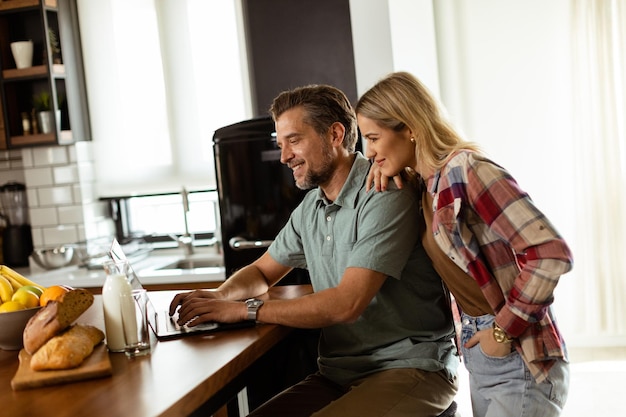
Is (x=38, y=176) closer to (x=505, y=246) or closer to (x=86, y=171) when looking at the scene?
(x=86, y=171)

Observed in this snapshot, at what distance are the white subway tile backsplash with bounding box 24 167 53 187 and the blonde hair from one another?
118 inches

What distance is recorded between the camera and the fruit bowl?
192 cm

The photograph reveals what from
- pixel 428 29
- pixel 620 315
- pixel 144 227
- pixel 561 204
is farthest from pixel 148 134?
pixel 620 315

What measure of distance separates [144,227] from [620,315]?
2816mm

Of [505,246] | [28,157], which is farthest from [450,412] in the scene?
[28,157]

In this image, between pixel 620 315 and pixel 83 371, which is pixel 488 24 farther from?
pixel 83 371

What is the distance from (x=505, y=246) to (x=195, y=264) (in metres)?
2.73

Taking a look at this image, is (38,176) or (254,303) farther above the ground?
(38,176)

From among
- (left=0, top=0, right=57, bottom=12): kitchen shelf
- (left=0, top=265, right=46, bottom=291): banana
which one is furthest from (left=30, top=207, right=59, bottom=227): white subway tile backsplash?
(left=0, top=265, right=46, bottom=291): banana

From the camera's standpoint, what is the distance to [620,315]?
4.47m

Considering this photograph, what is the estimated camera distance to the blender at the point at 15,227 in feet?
15.4

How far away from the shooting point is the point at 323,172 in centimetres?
228

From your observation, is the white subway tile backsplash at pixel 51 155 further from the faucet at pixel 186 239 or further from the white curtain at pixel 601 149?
the white curtain at pixel 601 149

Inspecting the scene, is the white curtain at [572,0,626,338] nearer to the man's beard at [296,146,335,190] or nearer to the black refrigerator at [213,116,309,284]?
the black refrigerator at [213,116,309,284]
